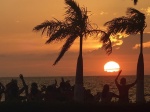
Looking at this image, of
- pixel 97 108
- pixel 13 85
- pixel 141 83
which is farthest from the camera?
pixel 141 83

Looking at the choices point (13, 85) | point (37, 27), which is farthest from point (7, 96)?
point (37, 27)

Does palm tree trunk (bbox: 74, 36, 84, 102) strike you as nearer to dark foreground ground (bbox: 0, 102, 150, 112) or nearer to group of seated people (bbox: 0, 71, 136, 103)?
group of seated people (bbox: 0, 71, 136, 103)

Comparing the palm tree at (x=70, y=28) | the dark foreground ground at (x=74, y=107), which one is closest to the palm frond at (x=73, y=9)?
the palm tree at (x=70, y=28)

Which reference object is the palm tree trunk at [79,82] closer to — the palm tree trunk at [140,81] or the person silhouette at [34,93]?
the person silhouette at [34,93]

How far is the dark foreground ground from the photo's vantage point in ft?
56.6

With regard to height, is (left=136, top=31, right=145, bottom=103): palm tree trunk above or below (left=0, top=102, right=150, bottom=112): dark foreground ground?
above

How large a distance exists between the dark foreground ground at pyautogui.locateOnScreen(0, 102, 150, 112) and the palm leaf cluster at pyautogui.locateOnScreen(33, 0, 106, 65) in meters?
4.35

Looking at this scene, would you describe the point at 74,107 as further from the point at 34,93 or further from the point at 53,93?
the point at 34,93

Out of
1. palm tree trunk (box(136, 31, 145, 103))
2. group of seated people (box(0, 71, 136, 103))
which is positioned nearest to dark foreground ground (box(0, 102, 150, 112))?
group of seated people (box(0, 71, 136, 103))

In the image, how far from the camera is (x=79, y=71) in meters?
20.9

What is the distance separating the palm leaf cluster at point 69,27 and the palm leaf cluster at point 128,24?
0.96m

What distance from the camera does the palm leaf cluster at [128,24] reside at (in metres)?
21.9

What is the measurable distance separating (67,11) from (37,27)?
1679 mm

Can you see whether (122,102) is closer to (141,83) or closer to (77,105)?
(77,105)
